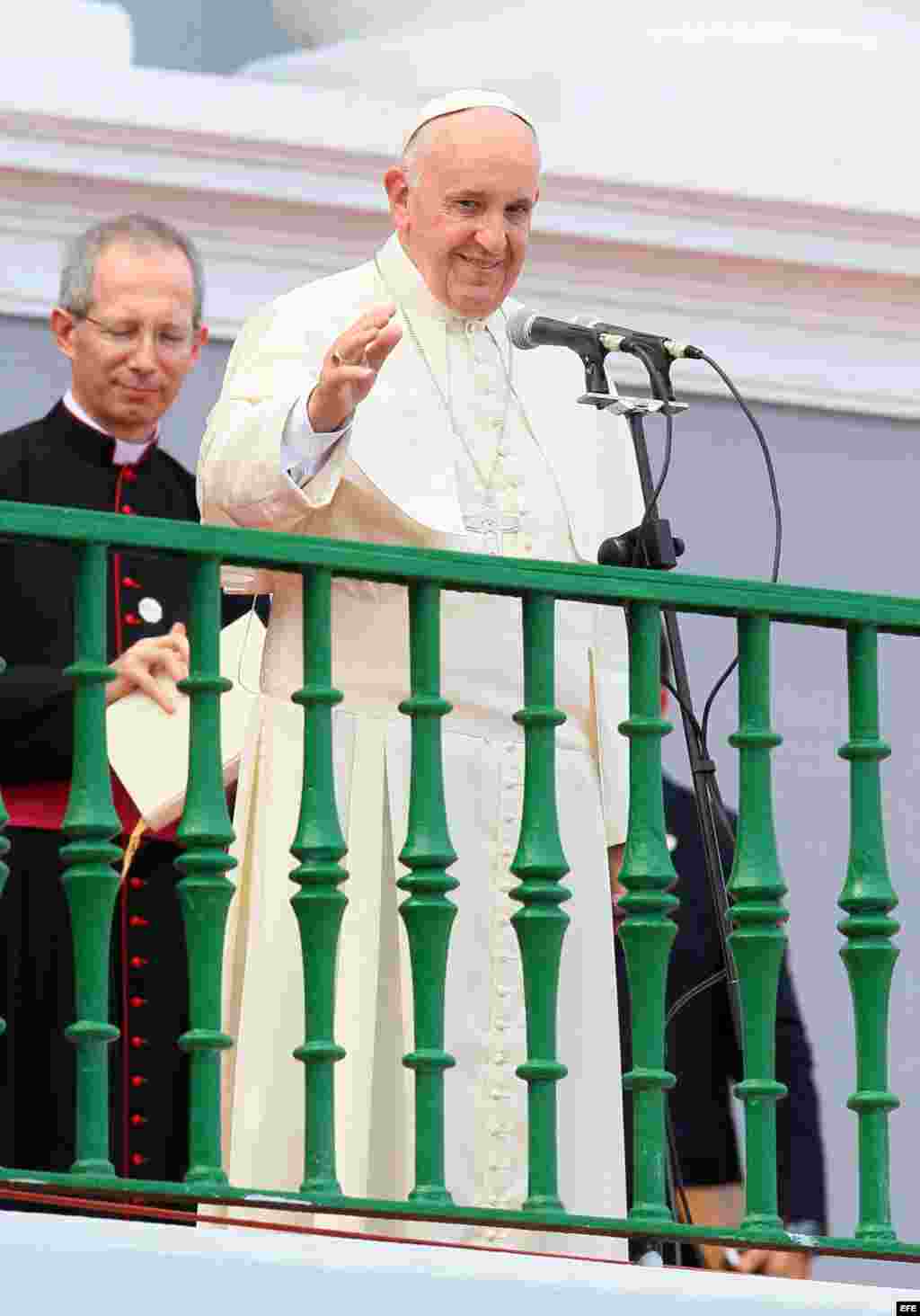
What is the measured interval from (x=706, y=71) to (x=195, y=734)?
4714mm

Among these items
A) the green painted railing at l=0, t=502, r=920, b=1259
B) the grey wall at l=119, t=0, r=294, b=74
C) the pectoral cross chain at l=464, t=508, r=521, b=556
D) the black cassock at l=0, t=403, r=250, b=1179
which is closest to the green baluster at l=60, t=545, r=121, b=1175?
the green painted railing at l=0, t=502, r=920, b=1259

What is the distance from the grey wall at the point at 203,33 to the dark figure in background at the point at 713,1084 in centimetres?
249

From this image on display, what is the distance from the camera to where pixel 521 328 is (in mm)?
7109

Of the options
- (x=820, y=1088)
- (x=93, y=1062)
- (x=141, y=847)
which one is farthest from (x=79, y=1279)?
(x=820, y=1088)

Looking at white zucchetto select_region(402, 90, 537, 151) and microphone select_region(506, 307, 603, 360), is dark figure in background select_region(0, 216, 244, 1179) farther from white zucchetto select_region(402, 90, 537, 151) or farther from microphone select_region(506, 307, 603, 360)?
microphone select_region(506, 307, 603, 360)

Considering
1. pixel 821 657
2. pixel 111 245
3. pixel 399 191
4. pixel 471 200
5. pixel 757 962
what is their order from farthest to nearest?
pixel 821 657, pixel 111 245, pixel 399 191, pixel 471 200, pixel 757 962

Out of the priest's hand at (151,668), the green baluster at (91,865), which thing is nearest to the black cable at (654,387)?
the green baluster at (91,865)

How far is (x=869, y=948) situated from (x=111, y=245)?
2.07m

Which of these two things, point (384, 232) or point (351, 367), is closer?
point (351, 367)

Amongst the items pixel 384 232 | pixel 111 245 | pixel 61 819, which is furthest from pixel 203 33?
pixel 61 819

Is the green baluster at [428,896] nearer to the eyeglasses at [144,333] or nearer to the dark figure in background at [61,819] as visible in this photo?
the dark figure in background at [61,819]

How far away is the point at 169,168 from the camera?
10359mm

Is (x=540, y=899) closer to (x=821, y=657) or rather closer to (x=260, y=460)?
(x=260, y=460)

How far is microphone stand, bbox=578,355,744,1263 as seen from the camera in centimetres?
704
